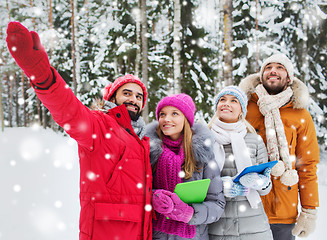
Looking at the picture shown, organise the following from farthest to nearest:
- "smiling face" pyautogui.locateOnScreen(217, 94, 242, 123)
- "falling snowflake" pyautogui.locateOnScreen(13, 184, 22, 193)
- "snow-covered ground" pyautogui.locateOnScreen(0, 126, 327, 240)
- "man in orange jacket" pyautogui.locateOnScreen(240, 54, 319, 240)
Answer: "falling snowflake" pyautogui.locateOnScreen(13, 184, 22, 193) < "snow-covered ground" pyautogui.locateOnScreen(0, 126, 327, 240) < "man in orange jacket" pyautogui.locateOnScreen(240, 54, 319, 240) < "smiling face" pyautogui.locateOnScreen(217, 94, 242, 123)

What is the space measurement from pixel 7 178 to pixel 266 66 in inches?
349

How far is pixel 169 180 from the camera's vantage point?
243 cm

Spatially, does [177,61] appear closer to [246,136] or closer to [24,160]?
[246,136]

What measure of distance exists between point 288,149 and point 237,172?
1066 millimetres

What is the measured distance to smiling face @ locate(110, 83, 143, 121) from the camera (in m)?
2.53

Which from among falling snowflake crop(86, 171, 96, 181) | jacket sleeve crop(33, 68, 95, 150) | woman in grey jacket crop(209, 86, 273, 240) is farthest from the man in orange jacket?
jacket sleeve crop(33, 68, 95, 150)

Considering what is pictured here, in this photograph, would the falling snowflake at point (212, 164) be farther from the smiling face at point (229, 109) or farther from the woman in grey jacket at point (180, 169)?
the smiling face at point (229, 109)

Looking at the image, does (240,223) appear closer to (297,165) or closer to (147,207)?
(147,207)

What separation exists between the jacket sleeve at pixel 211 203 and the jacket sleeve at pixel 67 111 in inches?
49.3

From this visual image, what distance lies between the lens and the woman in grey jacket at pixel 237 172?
2499 mm

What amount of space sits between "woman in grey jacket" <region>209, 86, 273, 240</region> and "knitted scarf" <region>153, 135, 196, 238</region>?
0.51 m

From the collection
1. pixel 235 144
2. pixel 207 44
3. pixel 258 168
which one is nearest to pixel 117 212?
pixel 258 168

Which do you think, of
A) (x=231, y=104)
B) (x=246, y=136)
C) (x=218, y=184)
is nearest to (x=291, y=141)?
(x=246, y=136)

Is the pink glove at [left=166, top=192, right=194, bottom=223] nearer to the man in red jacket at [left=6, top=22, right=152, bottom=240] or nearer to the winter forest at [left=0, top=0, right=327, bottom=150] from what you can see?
the man in red jacket at [left=6, top=22, right=152, bottom=240]
